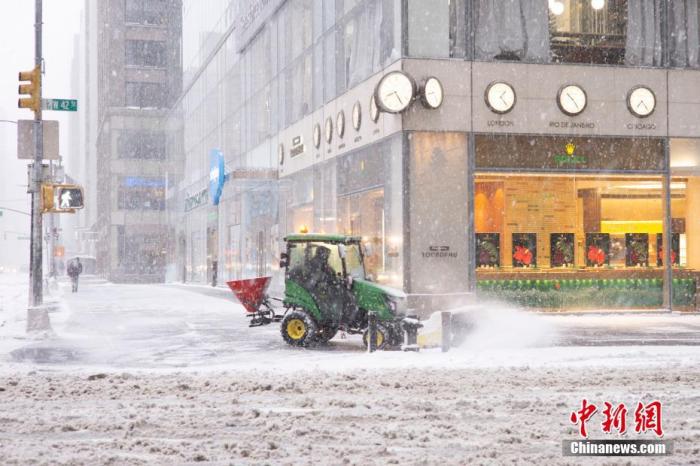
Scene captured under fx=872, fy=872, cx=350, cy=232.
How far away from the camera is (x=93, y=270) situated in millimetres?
113812

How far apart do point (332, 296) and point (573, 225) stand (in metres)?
11.6

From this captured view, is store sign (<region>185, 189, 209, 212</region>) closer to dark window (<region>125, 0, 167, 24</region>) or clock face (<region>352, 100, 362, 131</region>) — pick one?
clock face (<region>352, 100, 362, 131</region>)

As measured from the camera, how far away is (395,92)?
76.7 feet

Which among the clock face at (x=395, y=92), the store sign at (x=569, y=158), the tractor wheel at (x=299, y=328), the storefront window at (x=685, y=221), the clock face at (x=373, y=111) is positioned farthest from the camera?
the storefront window at (x=685, y=221)

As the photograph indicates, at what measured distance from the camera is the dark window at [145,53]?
89.9 m

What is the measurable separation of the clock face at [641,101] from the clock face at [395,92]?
6.62 m

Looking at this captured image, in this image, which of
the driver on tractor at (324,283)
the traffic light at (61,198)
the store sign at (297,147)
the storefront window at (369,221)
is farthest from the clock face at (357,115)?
the driver on tractor at (324,283)

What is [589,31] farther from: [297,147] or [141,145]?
[141,145]

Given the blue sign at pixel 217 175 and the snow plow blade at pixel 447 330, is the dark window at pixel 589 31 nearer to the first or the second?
the snow plow blade at pixel 447 330

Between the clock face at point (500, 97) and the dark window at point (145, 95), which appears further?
the dark window at point (145, 95)

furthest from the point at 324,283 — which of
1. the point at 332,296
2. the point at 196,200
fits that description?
the point at 196,200

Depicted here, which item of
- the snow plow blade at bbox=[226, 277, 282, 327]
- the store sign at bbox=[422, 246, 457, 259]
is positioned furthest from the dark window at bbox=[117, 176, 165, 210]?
the snow plow blade at bbox=[226, 277, 282, 327]

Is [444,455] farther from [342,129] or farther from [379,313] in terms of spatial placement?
[342,129]

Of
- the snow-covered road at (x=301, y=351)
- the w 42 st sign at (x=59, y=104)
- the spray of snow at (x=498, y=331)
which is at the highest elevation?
the w 42 st sign at (x=59, y=104)
